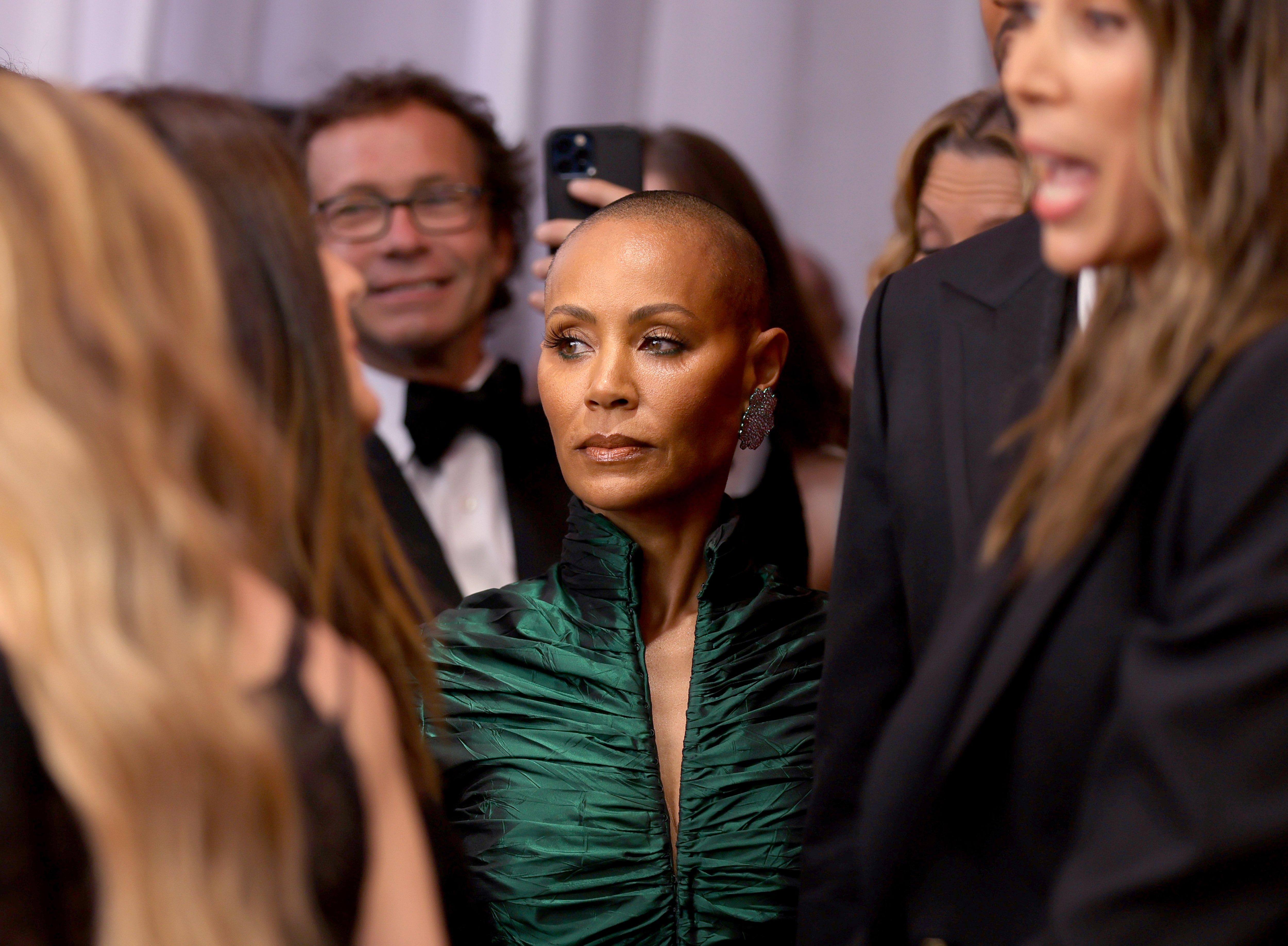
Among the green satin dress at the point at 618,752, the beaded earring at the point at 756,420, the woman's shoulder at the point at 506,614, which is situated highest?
the beaded earring at the point at 756,420

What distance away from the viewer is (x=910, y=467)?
112 cm

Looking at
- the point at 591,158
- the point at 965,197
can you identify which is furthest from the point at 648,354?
the point at 965,197

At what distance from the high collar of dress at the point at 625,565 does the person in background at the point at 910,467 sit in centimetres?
22


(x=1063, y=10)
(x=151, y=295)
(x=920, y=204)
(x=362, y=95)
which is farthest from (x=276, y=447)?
(x=362, y=95)

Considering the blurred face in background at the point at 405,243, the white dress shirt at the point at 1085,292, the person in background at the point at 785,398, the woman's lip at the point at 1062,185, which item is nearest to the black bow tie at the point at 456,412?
the blurred face in background at the point at 405,243

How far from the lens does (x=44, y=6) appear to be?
2.61 m

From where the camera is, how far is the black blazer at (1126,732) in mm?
828

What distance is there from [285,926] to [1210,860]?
0.54m

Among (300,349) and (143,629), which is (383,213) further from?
(143,629)

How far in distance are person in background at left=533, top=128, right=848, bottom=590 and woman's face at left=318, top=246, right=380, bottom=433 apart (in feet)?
1.87

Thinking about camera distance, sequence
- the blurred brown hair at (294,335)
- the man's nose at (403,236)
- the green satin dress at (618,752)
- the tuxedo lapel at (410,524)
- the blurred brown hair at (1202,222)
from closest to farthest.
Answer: the blurred brown hair at (1202,222) → the blurred brown hair at (294,335) → the green satin dress at (618,752) → the tuxedo lapel at (410,524) → the man's nose at (403,236)

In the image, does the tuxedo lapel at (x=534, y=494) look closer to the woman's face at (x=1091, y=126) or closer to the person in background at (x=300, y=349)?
the person in background at (x=300, y=349)

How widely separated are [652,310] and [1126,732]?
0.67m

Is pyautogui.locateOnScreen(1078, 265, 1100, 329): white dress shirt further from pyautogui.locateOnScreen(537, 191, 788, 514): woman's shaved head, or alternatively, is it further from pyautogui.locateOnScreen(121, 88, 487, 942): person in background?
pyautogui.locateOnScreen(121, 88, 487, 942): person in background
